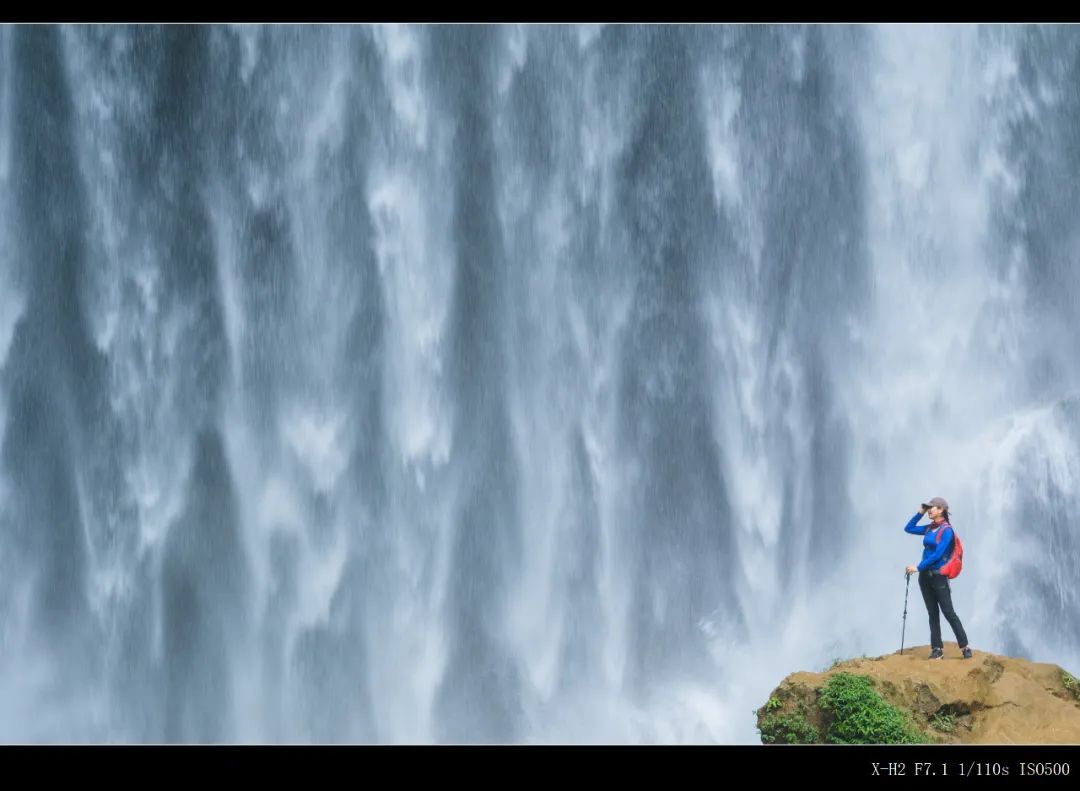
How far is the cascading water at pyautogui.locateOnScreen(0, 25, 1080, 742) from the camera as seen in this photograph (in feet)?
70.1

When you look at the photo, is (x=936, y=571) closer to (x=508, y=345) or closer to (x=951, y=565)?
(x=951, y=565)

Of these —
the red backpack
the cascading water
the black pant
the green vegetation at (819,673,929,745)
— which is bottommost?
the green vegetation at (819,673,929,745)

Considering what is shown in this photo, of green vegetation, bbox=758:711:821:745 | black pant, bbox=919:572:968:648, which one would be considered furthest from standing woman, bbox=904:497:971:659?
green vegetation, bbox=758:711:821:745

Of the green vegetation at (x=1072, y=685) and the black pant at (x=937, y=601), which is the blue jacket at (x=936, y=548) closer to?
the black pant at (x=937, y=601)

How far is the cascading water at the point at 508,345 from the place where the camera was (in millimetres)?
21359

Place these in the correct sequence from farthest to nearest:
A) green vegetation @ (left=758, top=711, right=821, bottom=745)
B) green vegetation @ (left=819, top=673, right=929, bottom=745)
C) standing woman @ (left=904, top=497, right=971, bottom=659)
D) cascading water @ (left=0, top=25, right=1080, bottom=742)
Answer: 1. cascading water @ (left=0, top=25, right=1080, bottom=742)
2. standing woman @ (left=904, top=497, right=971, bottom=659)
3. green vegetation @ (left=758, top=711, right=821, bottom=745)
4. green vegetation @ (left=819, top=673, right=929, bottom=745)

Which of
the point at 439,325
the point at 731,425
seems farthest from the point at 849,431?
the point at 439,325

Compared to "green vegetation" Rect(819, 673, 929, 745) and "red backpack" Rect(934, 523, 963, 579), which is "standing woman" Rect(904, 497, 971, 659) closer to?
"red backpack" Rect(934, 523, 963, 579)

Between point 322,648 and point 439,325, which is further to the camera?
point 439,325

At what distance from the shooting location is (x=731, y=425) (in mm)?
22578

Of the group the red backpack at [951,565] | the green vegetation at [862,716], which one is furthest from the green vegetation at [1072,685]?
the green vegetation at [862,716]

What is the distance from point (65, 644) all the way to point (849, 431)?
14.0 meters

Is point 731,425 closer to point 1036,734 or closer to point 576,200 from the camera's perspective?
point 576,200

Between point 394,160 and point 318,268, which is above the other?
point 394,160
